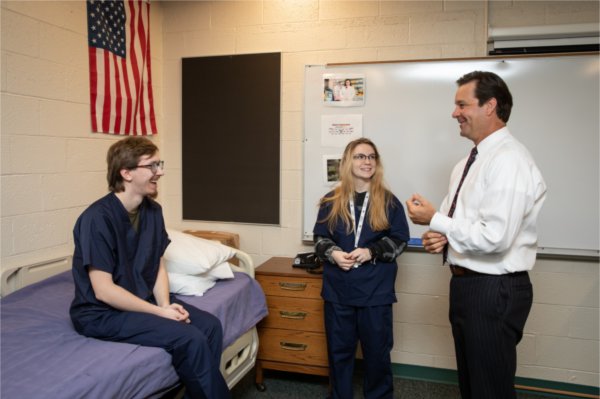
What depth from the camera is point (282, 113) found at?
320 cm

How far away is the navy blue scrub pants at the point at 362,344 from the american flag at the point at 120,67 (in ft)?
5.86

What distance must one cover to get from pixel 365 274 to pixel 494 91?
1.07m

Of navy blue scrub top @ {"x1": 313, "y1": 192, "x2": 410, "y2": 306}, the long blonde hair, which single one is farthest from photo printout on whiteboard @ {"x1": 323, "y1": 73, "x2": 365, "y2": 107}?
navy blue scrub top @ {"x1": 313, "y1": 192, "x2": 410, "y2": 306}

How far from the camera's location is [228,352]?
2.33 meters

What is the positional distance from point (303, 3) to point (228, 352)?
2.29 meters

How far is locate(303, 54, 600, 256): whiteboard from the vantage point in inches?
107

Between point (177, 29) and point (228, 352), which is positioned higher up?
point (177, 29)

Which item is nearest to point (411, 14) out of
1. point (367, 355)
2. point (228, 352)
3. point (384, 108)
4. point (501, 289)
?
point (384, 108)

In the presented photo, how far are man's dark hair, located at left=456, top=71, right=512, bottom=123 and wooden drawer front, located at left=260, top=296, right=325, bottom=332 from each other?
1473mm

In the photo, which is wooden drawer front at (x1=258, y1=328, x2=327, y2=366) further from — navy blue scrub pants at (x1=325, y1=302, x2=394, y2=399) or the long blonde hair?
the long blonde hair

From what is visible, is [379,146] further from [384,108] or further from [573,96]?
[573,96]

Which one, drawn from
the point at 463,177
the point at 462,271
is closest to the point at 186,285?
the point at 462,271

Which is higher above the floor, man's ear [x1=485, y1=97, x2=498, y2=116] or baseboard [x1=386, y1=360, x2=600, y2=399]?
man's ear [x1=485, y1=97, x2=498, y2=116]

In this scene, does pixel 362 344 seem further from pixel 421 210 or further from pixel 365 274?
pixel 421 210
